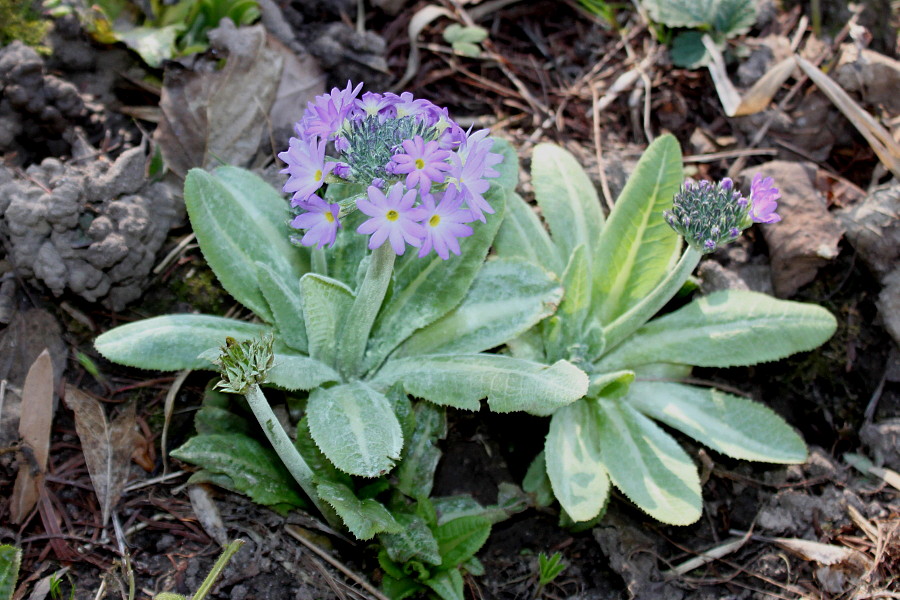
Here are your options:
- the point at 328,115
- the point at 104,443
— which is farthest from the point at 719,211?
the point at 104,443

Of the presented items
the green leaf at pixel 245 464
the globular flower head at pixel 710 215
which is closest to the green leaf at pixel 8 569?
the green leaf at pixel 245 464

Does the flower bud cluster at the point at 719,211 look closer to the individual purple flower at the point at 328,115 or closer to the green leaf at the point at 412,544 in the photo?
the individual purple flower at the point at 328,115

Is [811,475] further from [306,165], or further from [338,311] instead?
[306,165]

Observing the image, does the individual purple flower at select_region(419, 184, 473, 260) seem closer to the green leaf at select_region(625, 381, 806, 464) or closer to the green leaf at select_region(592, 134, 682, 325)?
the green leaf at select_region(592, 134, 682, 325)

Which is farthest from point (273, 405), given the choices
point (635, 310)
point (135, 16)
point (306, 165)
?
Answer: point (135, 16)

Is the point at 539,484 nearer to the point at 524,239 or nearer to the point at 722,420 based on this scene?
the point at 722,420

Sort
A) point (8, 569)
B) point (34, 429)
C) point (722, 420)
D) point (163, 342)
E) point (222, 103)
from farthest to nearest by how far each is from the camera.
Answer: point (222, 103) < point (722, 420) < point (34, 429) < point (163, 342) < point (8, 569)
